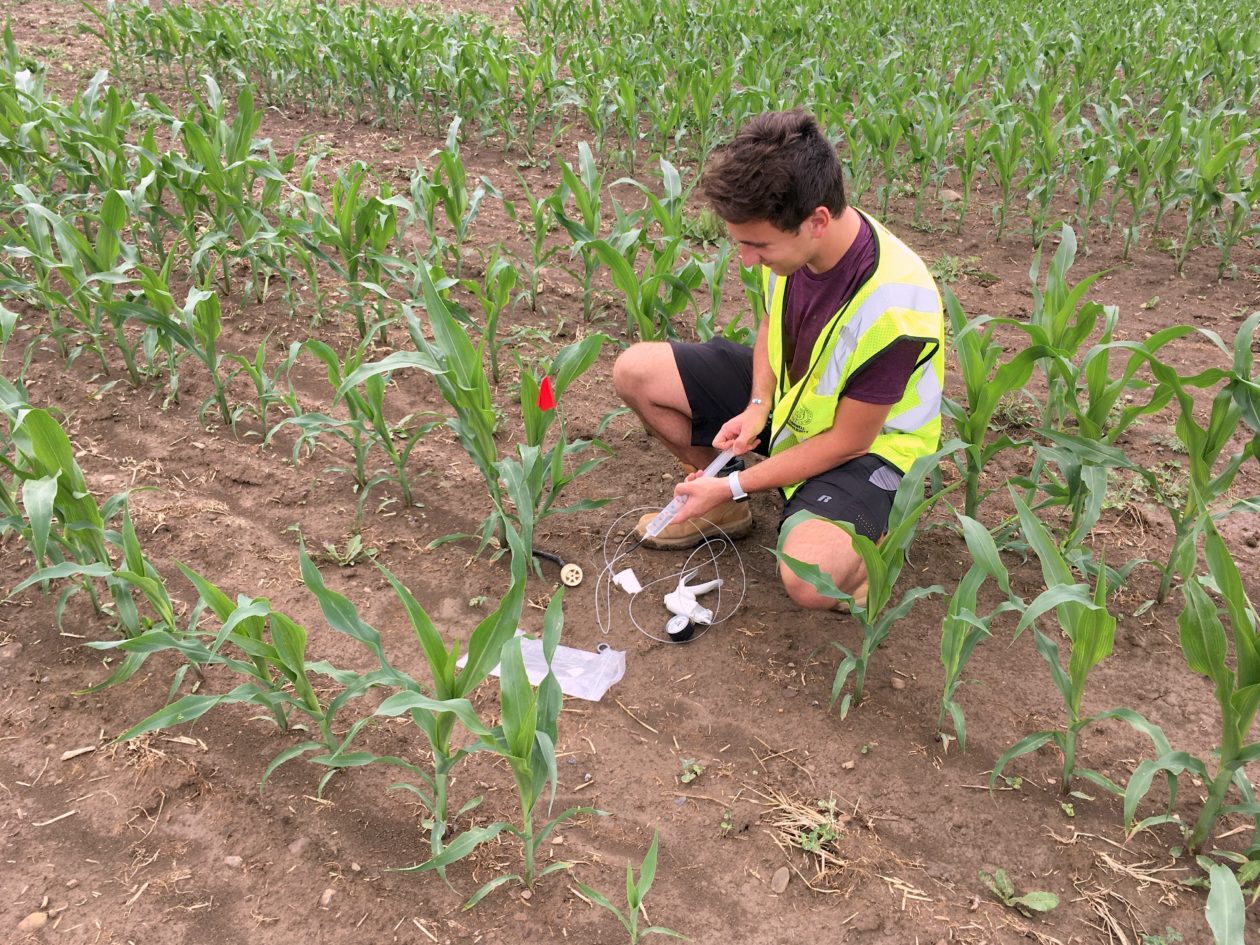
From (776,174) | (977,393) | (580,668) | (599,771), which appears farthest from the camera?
(977,393)

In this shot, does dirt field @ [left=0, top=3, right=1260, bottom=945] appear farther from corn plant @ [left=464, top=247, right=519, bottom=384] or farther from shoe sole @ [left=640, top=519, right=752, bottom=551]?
corn plant @ [left=464, top=247, right=519, bottom=384]

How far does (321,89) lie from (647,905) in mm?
6354

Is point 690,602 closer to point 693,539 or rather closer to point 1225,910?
point 693,539

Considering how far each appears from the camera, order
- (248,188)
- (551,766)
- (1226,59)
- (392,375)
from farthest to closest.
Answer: (1226,59)
(248,188)
(392,375)
(551,766)

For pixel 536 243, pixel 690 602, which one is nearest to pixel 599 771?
pixel 690 602

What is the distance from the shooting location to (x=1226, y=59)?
658 cm

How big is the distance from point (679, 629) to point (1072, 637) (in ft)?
3.13

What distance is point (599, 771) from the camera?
2113 millimetres

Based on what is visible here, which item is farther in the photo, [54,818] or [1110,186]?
[1110,186]

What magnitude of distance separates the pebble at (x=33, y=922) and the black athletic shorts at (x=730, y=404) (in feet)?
5.97

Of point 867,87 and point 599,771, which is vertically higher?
point 867,87

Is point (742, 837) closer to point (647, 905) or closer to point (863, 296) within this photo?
point (647, 905)

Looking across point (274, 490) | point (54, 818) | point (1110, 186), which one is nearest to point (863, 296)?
point (274, 490)

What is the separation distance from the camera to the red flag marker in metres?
2.44
